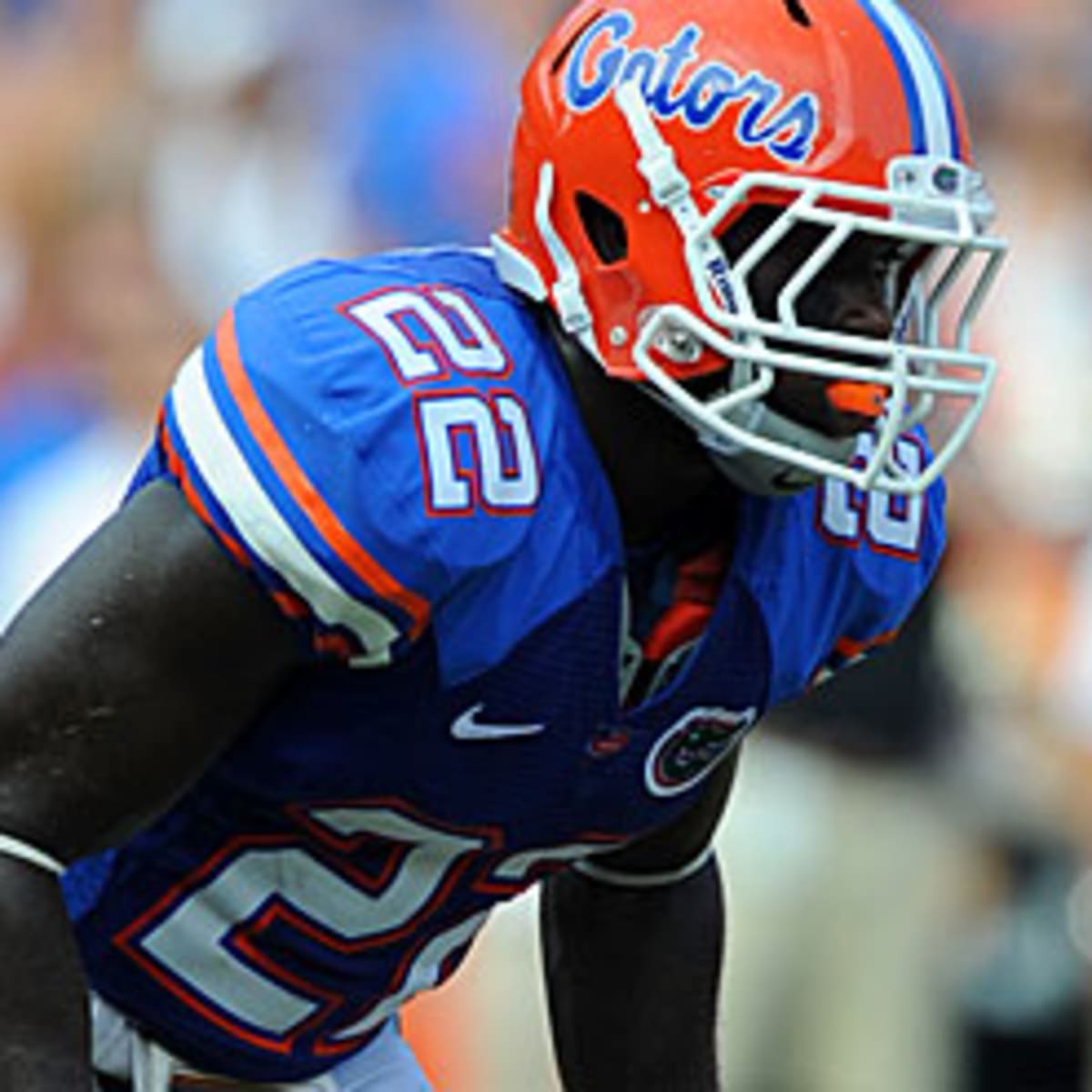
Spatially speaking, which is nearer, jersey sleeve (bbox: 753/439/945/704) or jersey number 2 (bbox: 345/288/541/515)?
jersey number 2 (bbox: 345/288/541/515)

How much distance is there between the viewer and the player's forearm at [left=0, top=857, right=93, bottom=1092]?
3.07m

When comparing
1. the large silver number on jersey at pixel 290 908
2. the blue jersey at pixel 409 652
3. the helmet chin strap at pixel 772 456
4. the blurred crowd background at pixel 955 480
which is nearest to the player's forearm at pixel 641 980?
the blue jersey at pixel 409 652

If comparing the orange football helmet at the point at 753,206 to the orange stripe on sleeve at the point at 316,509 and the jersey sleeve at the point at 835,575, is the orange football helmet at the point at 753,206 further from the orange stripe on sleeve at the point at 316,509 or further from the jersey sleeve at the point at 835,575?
the orange stripe on sleeve at the point at 316,509

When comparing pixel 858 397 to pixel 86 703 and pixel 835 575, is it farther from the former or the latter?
pixel 86 703

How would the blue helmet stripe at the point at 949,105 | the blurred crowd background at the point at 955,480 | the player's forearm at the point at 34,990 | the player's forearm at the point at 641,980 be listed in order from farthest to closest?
the blurred crowd background at the point at 955,480 < the player's forearm at the point at 641,980 < the blue helmet stripe at the point at 949,105 < the player's forearm at the point at 34,990

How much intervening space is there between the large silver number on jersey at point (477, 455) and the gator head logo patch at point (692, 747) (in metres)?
0.33

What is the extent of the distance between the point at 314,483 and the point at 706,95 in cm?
55

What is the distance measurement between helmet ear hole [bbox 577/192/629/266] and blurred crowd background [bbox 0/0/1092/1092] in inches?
108

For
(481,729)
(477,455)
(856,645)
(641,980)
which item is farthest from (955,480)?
(477,455)

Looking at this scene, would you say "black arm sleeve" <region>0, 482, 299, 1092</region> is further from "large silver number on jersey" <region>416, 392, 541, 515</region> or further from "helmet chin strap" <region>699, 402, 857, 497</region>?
"helmet chin strap" <region>699, 402, 857, 497</region>

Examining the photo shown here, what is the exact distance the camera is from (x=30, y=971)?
3.08 metres

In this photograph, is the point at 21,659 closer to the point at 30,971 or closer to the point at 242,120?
the point at 30,971

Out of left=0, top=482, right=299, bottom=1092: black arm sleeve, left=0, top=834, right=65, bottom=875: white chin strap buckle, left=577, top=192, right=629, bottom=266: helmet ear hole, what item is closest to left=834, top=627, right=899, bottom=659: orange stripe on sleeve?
left=577, top=192, right=629, bottom=266: helmet ear hole

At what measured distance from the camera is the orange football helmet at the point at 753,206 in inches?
128
